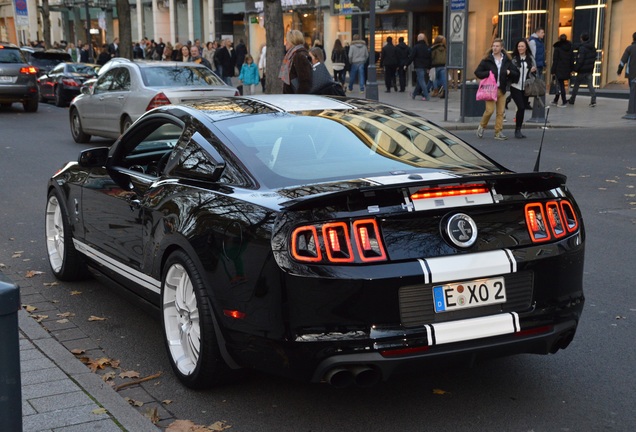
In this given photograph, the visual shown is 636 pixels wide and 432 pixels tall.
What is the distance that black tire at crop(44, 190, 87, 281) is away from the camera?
6.73m

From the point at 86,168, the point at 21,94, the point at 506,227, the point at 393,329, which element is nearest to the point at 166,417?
the point at 393,329

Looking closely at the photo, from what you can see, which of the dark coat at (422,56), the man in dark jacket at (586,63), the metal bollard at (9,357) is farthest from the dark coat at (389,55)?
the metal bollard at (9,357)

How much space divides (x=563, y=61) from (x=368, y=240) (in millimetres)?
22077

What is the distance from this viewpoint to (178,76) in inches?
631

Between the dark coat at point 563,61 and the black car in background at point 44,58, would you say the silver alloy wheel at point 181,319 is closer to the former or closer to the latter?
the dark coat at point 563,61

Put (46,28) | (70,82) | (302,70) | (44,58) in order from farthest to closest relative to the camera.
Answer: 1. (46,28)
2. (44,58)
3. (70,82)
4. (302,70)

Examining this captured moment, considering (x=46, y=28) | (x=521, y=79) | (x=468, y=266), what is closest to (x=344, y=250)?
(x=468, y=266)

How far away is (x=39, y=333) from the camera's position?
542 centimetres

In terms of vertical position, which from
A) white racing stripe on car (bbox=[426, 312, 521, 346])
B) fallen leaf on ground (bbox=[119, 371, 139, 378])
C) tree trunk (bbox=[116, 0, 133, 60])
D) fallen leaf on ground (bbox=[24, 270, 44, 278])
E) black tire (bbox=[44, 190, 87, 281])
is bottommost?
fallen leaf on ground (bbox=[24, 270, 44, 278])

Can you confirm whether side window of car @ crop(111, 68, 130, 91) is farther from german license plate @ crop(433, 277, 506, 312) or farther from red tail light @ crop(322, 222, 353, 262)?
german license plate @ crop(433, 277, 506, 312)

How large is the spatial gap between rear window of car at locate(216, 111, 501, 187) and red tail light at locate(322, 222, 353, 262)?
1.86 feet

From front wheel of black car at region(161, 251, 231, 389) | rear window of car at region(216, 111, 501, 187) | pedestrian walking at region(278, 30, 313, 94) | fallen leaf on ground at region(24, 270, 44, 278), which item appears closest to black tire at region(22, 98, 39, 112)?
pedestrian walking at region(278, 30, 313, 94)

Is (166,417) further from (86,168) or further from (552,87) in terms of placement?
(552,87)

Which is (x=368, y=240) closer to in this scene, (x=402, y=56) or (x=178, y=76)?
(x=178, y=76)
